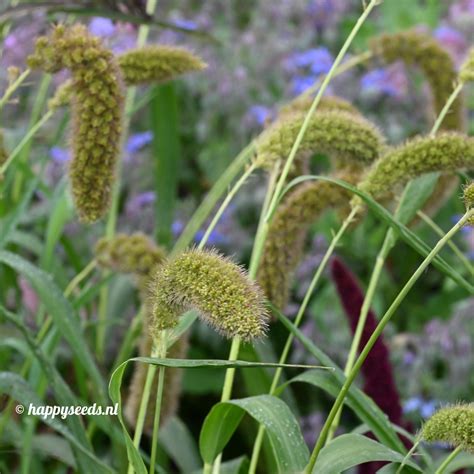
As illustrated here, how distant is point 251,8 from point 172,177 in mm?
1757

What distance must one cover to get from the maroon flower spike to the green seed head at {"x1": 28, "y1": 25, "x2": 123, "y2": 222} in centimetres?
42

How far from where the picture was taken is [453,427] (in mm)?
1088

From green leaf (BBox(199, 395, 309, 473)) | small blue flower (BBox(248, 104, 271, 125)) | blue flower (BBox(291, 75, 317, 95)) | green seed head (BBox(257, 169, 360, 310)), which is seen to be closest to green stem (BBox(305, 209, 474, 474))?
green leaf (BBox(199, 395, 309, 473))

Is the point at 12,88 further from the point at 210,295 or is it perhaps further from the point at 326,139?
the point at 210,295

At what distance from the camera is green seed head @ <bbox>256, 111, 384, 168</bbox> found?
148 centimetres

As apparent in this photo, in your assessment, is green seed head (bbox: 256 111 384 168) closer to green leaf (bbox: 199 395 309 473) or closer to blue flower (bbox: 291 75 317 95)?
green leaf (bbox: 199 395 309 473)

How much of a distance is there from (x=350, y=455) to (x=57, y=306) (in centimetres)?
58

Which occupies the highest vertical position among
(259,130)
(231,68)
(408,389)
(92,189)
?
(231,68)

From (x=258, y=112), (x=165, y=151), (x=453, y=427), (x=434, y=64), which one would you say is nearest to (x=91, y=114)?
(x=453, y=427)

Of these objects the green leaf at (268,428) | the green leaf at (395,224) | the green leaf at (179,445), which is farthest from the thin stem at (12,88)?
the green leaf at (179,445)

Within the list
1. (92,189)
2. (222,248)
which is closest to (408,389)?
(222,248)

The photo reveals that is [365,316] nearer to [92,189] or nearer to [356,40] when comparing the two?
[92,189]

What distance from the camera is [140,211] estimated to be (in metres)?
3.18

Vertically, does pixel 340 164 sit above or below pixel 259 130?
below
